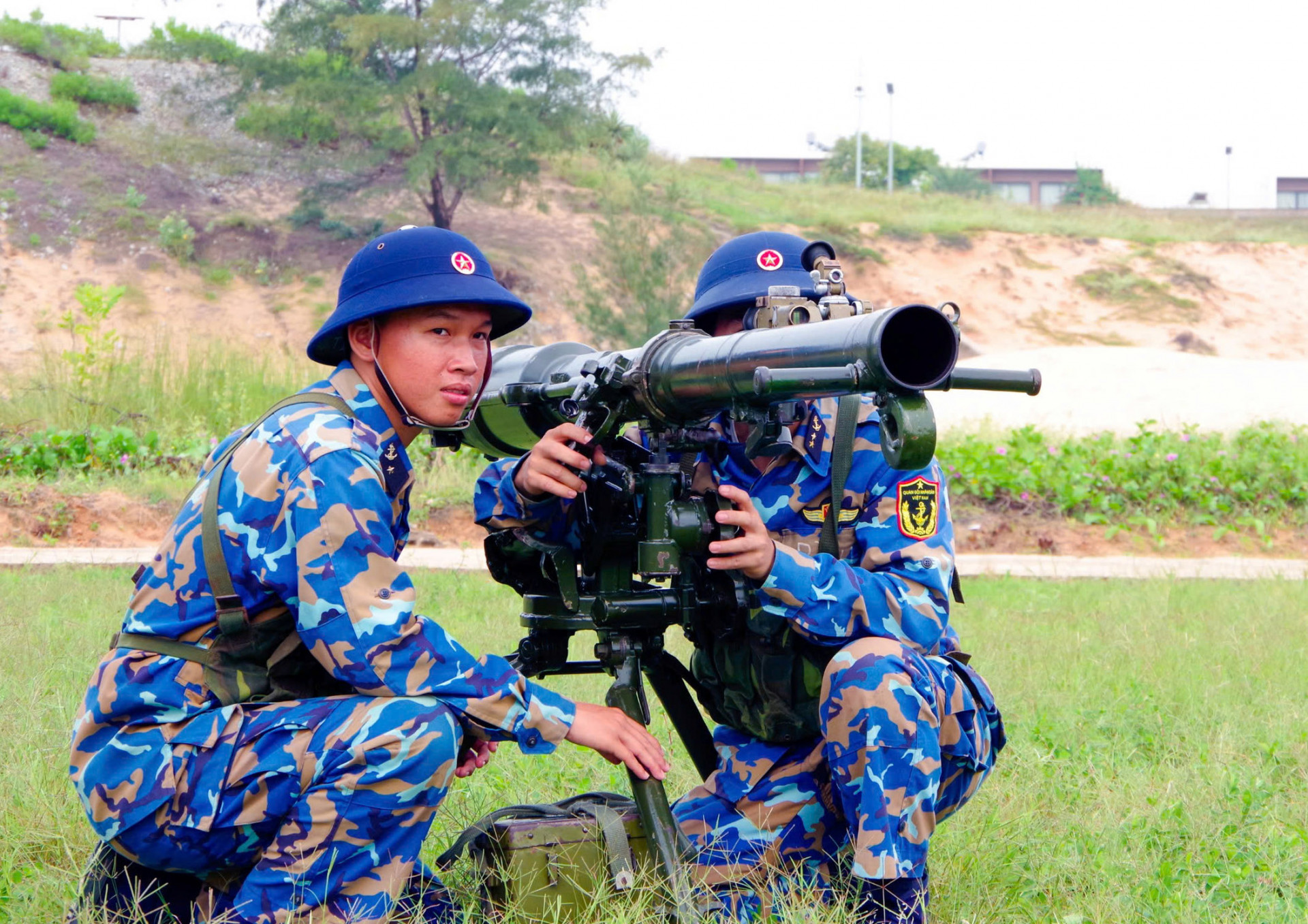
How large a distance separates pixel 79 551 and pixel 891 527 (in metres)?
7.08

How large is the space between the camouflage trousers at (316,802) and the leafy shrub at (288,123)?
82.9 feet

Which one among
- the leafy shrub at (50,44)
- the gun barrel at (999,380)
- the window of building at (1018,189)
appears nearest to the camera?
the gun barrel at (999,380)

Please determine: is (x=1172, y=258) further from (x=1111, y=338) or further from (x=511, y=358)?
(x=511, y=358)

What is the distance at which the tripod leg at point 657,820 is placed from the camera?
2.87 metres

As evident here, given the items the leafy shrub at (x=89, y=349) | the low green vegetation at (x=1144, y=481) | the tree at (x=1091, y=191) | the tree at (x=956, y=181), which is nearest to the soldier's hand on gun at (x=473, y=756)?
the low green vegetation at (x=1144, y=481)

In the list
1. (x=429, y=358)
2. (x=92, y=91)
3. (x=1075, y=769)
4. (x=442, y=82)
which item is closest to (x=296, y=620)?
(x=429, y=358)

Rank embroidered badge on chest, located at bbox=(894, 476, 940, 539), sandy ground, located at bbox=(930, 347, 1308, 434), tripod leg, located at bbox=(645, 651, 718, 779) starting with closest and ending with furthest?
embroidered badge on chest, located at bbox=(894, 476, 940, 539) → tripod leg, located at bbox=(645, 651, 718, 779) → sandy ground, located at bbox=(930, 347, 1308, 434)

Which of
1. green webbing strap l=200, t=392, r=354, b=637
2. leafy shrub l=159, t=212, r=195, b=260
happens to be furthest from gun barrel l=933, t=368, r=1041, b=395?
leafy shrub l=159, t=212, r=195, b=260

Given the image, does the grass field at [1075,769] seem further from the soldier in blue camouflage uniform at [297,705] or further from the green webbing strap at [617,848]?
the soldier in blue camouflage uniform at [297,705]

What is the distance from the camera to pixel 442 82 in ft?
84.5

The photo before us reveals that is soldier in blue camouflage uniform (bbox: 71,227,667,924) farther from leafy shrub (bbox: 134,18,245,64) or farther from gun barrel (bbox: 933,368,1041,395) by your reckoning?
leafy shrub (bbox: 134,18,245,64)

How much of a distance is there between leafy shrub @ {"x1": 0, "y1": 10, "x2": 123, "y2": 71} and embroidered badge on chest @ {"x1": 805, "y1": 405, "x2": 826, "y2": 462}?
33.7 metres

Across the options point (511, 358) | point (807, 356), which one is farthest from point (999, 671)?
point (807, 356)

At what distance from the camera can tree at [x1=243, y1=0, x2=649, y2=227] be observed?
25.9 m
